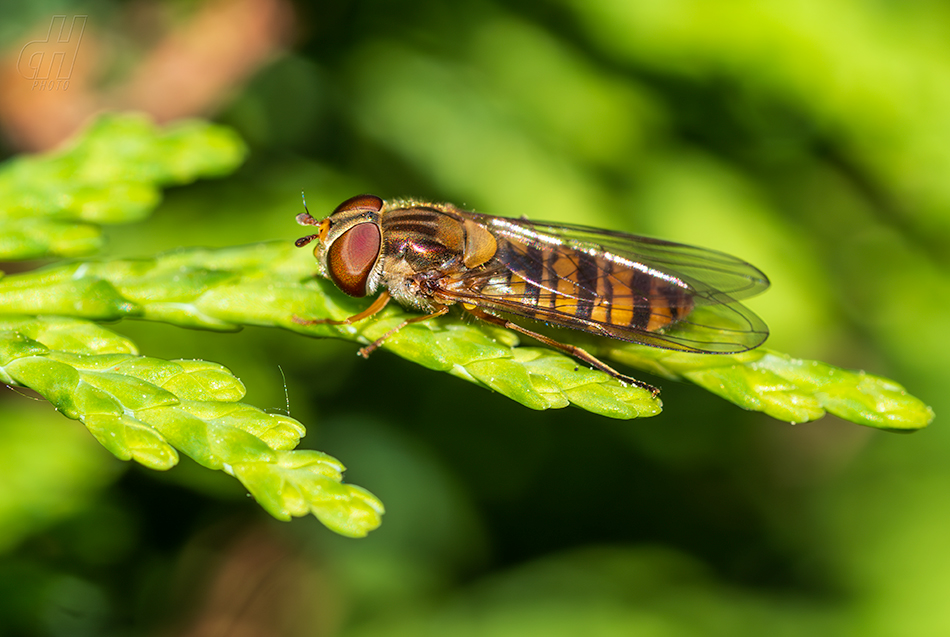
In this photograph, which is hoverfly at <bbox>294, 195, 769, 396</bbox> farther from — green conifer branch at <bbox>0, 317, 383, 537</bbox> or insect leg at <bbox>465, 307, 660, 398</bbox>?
green conifer branch at <bbox>0, 317, 383, 537</bbox>

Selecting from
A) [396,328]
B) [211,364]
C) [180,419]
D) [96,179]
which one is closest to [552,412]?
[396,328]

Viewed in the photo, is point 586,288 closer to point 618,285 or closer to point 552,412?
point 618,285

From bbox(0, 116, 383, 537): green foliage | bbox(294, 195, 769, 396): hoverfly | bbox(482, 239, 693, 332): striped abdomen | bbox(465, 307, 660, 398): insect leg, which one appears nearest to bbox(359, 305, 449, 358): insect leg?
bbox(294, 195, 769, 396): hoverfly

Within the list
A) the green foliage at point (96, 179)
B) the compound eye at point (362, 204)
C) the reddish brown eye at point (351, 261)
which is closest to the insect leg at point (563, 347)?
the reddish brown eye at point (351, 261)

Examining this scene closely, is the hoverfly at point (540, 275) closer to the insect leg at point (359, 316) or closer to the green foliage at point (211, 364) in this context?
the insect leg at point (359, 316)

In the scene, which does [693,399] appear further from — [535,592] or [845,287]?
[535,592]

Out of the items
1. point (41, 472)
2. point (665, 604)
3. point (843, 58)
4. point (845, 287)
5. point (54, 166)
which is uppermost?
point (843, 58)

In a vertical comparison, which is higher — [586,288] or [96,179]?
[586,288]

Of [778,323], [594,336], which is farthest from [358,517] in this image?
[778,323]
